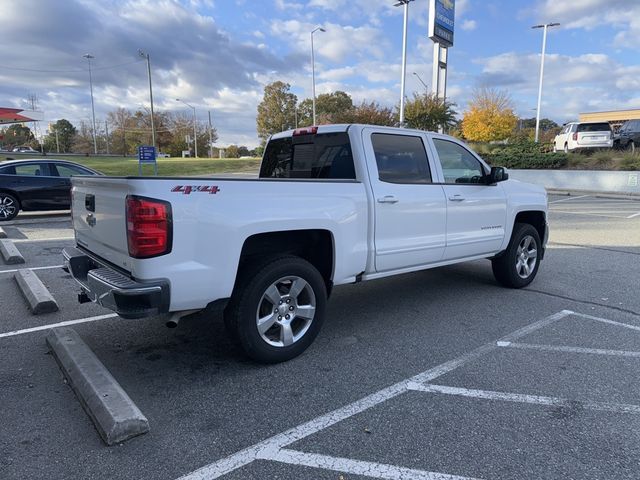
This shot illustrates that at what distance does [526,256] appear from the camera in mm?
6289

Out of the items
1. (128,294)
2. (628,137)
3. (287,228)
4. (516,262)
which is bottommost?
(516,262)

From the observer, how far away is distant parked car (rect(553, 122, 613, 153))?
2541 centimetres

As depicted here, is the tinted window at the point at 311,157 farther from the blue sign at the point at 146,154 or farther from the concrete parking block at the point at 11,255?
the blue sign at the point at 146,154

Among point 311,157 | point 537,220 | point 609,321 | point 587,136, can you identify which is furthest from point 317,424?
point 587,136

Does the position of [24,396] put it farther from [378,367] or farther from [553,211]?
[553,211]

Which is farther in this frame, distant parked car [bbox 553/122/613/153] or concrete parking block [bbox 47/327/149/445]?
distant parked car [bbox 553/122/613/153]

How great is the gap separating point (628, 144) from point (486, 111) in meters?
11.6

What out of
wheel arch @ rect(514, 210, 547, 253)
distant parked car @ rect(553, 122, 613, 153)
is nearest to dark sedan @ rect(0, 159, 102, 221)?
wheel arch @ rect(514, 210, 547, 253)

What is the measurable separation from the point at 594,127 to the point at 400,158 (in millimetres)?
26305

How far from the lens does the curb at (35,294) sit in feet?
16.4

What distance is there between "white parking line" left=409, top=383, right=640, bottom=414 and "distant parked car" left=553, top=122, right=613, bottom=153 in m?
26.6

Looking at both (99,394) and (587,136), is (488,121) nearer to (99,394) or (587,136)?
(587,136)

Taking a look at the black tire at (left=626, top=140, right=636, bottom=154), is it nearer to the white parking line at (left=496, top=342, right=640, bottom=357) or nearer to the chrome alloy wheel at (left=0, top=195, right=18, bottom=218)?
the white parking line at (left=496, top=342, right=640, bottom=357)

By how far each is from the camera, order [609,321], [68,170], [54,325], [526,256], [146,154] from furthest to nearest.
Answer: [146,154] < [68,170] < [526,256] < [609,321] < [54,325]
